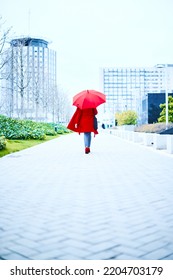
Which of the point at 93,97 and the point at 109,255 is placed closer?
the point at 109,255

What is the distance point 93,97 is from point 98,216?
25.7ft

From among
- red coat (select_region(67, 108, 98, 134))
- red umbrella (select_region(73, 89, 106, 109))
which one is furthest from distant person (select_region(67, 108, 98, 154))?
red umbrella (select_region(73, 89, 106, 109))

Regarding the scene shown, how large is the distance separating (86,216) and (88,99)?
7.67 metres

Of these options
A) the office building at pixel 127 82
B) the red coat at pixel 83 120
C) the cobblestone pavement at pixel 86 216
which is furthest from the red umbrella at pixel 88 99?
the office building at pixel 127 82

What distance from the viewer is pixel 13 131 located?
19344 mm

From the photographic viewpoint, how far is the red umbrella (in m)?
11.0

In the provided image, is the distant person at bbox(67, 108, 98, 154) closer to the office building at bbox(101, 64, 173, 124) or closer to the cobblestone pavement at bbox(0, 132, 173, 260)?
the cobblestone pavement at bbox(0, 132, 173, 260)

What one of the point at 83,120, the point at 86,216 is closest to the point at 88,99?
the point at 83,120

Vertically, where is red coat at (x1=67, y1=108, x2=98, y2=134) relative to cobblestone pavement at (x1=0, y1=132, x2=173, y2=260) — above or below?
above

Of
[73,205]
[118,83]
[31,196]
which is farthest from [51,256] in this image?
[118,83]

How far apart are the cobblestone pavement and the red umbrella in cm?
428

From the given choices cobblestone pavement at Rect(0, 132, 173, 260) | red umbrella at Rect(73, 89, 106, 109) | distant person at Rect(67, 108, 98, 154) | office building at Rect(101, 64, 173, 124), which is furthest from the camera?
office building at Rect(101, 64, 173, 124)

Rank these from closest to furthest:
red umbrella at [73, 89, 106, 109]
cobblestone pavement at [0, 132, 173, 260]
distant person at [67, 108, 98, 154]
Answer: cobblestone pavement at [0, 132, 173, 260] → red umbrella at [73, 89, 106, 109] → distant person at [67, 108, 98, 154]
